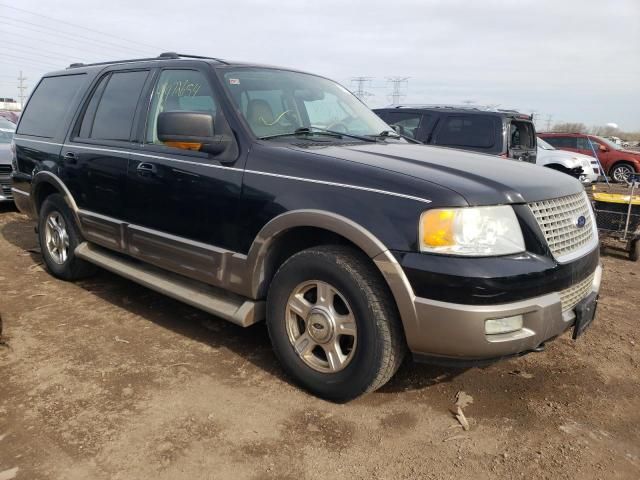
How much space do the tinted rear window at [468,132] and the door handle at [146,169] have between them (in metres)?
5.61

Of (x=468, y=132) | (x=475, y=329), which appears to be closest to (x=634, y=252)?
(x=468, y=132)

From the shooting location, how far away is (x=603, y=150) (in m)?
18.0

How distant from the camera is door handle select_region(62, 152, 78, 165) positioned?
4449mm

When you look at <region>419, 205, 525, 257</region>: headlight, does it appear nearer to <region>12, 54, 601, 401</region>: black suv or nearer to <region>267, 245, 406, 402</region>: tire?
<region>12, 54, 601, 401</region>: black suv

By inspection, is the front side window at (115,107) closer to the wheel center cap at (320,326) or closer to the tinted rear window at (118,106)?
the tinted rear window at (118,106)

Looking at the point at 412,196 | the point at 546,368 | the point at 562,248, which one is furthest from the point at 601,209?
the point at 412,196

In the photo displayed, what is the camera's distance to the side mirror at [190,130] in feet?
10.1

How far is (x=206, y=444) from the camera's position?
2.56 metres

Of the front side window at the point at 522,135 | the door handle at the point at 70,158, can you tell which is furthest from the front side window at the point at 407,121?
the door handle at the point at 70,158

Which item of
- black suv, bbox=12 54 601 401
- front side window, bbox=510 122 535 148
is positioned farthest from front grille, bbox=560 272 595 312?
front side window, bbox=510 122 535 148

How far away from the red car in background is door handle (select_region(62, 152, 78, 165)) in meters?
15.8

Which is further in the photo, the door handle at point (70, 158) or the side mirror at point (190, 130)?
the door handle at point (70, 158)

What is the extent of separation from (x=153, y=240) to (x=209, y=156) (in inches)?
31.9

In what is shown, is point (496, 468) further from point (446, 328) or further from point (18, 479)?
point (18, 479)
